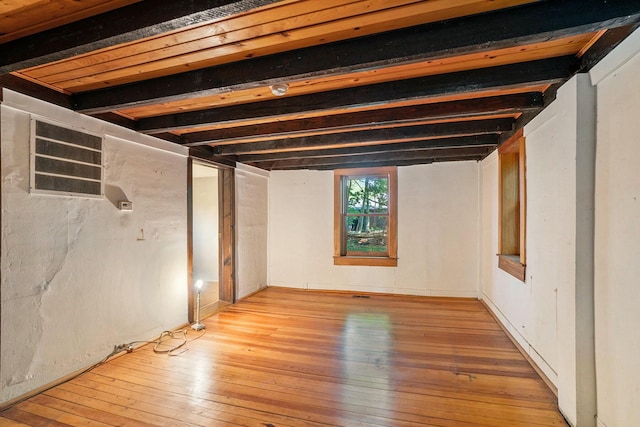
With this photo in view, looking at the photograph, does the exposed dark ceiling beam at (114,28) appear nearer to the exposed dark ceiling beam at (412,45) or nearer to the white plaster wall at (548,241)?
the exposed dark ceiling beam at (412,45)

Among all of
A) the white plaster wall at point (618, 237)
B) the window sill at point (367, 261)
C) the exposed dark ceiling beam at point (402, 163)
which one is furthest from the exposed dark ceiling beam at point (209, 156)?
the white plaster wall at point (618, 237)

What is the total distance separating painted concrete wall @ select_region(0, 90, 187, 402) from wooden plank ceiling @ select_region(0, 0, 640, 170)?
0.38m

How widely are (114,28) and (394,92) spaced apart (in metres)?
1.64

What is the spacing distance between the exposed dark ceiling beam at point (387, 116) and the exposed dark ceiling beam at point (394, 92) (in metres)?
0.46

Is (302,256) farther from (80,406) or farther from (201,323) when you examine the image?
(80,406)

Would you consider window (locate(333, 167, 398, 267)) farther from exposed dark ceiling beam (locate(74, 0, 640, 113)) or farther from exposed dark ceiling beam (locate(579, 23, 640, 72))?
exposed dark ceiling beam (locate(74, 0, 640, 113))

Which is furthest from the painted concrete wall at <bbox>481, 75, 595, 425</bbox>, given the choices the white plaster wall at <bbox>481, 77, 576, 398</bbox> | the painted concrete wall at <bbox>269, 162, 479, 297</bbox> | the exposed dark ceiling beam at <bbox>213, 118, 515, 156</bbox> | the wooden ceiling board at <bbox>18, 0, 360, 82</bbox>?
the wooden ceiling board at <bbox>18, 0, 360, 82</bbox>

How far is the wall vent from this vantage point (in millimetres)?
2072

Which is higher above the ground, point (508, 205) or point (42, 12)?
point (42, 12)

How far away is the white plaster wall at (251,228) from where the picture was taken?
14.7ft

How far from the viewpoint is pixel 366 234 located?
5.00 m

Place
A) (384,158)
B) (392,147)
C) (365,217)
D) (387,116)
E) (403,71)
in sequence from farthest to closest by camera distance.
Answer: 1. (365,217)
2. (384,158)
3. (392,147)
4. (387,116)
5. (403,71)

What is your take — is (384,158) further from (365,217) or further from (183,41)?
(183,41)

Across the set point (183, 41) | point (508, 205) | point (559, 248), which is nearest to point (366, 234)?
point (508, 205)
